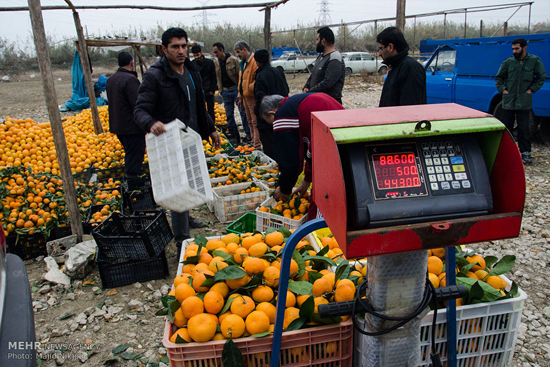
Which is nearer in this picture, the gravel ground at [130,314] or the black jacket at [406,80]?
the gravel ground at [130,314]

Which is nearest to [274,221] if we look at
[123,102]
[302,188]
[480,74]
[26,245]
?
[302,188]

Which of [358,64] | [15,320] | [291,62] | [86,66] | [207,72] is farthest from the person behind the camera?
[291,62]

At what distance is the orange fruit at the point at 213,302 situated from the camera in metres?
1.99

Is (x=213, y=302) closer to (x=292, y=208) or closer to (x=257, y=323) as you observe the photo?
(x=257, y=323)

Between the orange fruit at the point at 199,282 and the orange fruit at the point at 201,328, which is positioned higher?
the orange fruit at the point at 199,282

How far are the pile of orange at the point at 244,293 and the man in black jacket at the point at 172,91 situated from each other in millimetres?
1641

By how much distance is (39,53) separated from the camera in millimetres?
3689

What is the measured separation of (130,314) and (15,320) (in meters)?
1.54

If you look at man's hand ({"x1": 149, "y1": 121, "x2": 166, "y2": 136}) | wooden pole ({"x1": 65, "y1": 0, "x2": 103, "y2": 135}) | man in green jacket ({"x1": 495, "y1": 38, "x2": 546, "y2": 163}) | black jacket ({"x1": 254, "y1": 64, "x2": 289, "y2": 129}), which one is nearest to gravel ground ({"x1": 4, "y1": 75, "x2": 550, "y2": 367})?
man's hand ({"x1": 149, "y1": 121, "x2": 166, "y2": 136})

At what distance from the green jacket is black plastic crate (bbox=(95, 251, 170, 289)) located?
6375mm

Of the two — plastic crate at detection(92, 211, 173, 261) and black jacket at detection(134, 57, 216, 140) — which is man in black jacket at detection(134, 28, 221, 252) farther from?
plastic crate at detection(92, 211, 173, 261)

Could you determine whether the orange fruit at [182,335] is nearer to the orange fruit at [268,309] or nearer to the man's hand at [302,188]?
the orange fruit at [268,309]

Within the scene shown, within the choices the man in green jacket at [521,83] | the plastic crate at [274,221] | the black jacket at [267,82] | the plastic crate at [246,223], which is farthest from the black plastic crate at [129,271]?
the man in green jacket at [521,83]

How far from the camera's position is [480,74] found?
828cm
